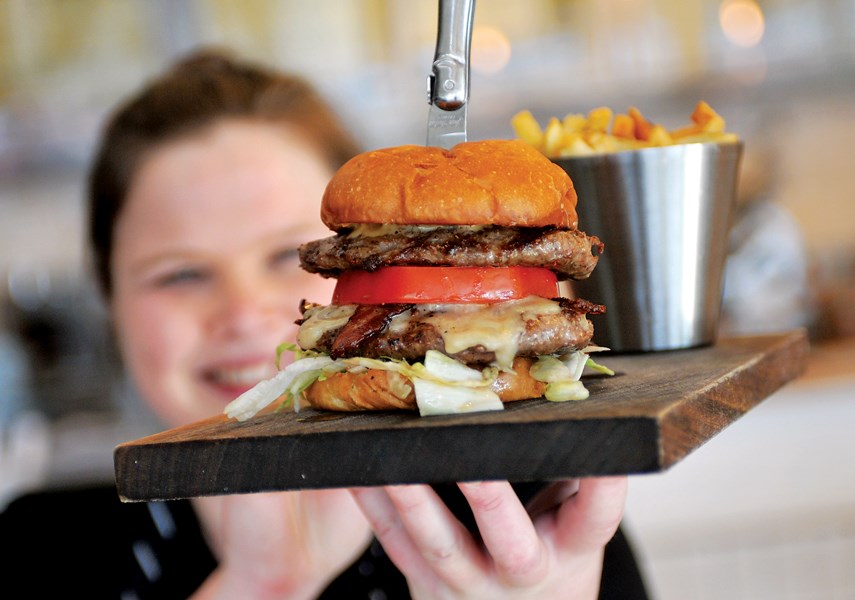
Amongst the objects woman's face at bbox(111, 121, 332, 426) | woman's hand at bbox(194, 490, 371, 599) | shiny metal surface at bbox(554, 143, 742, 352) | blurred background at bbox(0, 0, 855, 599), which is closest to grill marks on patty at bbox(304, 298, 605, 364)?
shiny metal surface at bbox(554, 143, 742, 352)

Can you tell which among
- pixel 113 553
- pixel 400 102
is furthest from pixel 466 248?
pixel 400 102

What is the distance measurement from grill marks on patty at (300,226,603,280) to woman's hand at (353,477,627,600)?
218 mm

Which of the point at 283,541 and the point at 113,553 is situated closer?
the point at 283,541

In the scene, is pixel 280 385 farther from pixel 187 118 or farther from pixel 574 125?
pixel 187 118

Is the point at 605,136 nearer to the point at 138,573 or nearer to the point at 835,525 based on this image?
the point at 138,573

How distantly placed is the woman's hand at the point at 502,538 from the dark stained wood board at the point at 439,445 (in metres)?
0.10

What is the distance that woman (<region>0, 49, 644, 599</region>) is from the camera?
136 centimetres

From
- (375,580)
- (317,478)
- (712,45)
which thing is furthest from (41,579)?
(712,45)

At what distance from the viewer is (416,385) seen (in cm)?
86

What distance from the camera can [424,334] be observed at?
2.97 ft

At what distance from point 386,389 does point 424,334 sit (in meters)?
0.06

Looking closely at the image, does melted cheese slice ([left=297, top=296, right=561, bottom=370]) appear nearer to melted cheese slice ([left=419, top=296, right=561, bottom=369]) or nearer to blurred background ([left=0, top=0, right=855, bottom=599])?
melted cheese slice ([left=419, top=296, right=561, bottom=369])

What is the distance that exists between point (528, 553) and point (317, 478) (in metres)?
0.27

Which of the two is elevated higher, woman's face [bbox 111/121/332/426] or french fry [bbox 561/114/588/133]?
french fry [bbox 561/114/588/133]
